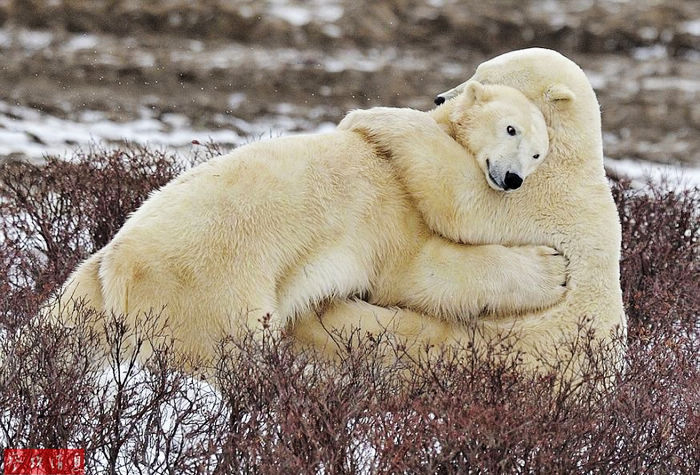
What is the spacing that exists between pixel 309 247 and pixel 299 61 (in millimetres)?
9572

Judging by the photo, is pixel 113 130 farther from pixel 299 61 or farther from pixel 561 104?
pixel 561 104

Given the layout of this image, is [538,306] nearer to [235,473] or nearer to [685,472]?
[685,472]

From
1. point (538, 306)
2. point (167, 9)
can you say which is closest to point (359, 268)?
point (538, 306)

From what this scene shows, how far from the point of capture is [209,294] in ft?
10.8

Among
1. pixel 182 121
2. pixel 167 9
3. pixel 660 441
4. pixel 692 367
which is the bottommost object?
pixel 660 441

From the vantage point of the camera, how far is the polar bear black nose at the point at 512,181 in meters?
3.42

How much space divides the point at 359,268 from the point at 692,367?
124 cm

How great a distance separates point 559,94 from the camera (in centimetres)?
364

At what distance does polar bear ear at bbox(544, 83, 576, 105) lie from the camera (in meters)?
3.64
